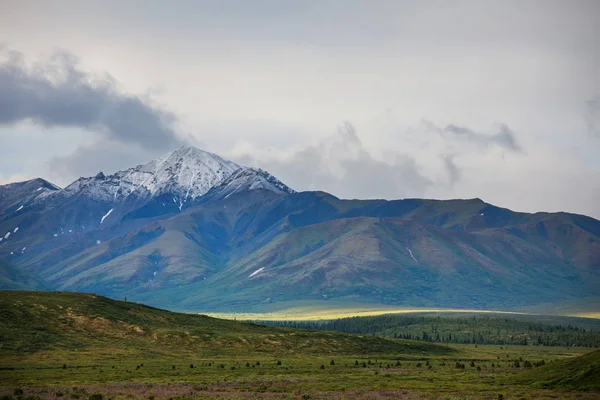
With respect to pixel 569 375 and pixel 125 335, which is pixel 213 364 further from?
pixel 569 375

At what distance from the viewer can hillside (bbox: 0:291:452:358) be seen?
14670 cm

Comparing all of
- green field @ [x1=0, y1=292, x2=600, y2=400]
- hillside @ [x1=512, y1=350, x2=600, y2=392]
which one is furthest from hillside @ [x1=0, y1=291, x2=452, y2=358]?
hillside @ [x1=512, y1=350, x2=600, y2=392]

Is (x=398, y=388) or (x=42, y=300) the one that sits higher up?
(x=42, y=300)

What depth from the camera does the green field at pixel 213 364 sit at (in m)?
81.1

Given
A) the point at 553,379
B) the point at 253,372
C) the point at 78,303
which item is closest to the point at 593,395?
the point at 553,379

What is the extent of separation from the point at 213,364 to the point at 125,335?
158 ft

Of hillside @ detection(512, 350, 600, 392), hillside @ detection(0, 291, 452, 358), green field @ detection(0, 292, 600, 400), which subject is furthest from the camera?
hillside @ detection(0, 291, 452, 358)

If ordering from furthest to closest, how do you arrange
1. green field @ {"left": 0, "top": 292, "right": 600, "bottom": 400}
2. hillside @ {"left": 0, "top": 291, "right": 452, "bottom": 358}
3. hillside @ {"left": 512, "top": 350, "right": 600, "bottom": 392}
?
hillside @ {"left": 0, "top": 291, "right": 452, "bottom": 358} < green field @ {"left": 0, "top": 292, "right": 600, "bottom": 400} < hillside @ {"left": 512, "top": 350, "right": 600, "bottom": 392}

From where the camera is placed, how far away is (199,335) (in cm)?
17338

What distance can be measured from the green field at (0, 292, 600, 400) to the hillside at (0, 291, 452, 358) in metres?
0.28

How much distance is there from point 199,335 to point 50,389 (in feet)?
310

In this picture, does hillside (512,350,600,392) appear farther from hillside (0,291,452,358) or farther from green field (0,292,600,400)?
hillside (0,291,452,358)

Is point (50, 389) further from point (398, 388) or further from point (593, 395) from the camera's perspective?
point (593, 395)

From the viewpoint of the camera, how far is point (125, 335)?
166 meters
